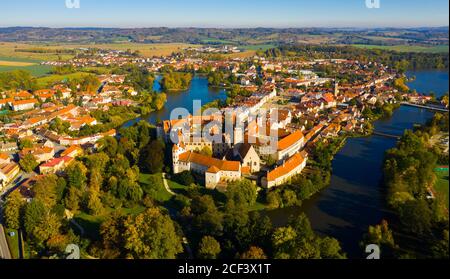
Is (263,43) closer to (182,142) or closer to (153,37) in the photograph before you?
(153,37)

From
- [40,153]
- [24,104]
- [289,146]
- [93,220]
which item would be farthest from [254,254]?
[24,104]

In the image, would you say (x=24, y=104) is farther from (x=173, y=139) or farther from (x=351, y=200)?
(x=351, y=200)

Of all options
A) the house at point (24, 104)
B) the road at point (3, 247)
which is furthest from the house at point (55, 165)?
the house at point (24, 104)

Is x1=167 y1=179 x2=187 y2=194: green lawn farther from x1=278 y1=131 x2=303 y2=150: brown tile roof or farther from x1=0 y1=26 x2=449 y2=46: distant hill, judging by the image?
x1=0 y1=26 x2=449 y2=46: distant hill

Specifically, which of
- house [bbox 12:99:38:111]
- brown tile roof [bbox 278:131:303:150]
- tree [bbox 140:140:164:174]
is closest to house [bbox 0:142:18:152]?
tree [bbox 140:140:164:174]

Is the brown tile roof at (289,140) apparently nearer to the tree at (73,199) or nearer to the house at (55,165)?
the tree at (73,199)

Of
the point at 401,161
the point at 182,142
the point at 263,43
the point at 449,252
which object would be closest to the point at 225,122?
the point at 182,142
